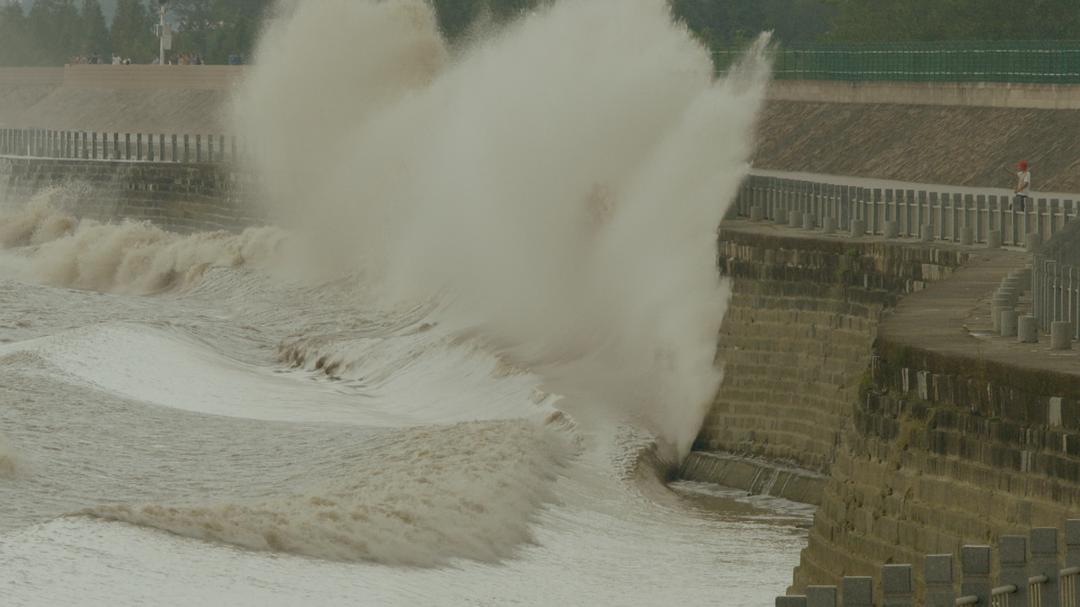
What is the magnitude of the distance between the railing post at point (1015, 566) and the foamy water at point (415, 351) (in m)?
8.14

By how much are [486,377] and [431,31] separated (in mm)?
21237

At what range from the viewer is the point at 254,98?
53938 mm

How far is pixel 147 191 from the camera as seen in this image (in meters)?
55.9

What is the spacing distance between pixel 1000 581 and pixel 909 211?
18064 millimetres

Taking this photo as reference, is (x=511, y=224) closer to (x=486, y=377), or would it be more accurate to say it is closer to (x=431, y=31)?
(x=486, y=377)

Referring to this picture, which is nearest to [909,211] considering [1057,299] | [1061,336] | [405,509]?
[405,509]

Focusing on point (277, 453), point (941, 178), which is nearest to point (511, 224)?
point (277, 453)

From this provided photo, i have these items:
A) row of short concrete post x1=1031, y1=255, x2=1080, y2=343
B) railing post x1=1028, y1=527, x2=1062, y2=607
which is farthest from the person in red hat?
railing post x1=1028, y1=527, x2=1062, y2=607

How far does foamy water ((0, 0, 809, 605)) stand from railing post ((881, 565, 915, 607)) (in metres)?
8.02

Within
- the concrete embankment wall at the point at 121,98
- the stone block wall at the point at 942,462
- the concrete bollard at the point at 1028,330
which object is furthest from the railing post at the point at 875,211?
the concrete embankment wall at the point at 121,98

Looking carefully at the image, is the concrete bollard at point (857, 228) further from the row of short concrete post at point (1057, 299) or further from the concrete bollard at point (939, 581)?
the concrete bollard at point (939, 581)

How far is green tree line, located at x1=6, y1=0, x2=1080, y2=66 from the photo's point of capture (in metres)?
65.8

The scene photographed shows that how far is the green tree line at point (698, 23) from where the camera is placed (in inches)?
2589

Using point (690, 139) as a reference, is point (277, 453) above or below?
below
